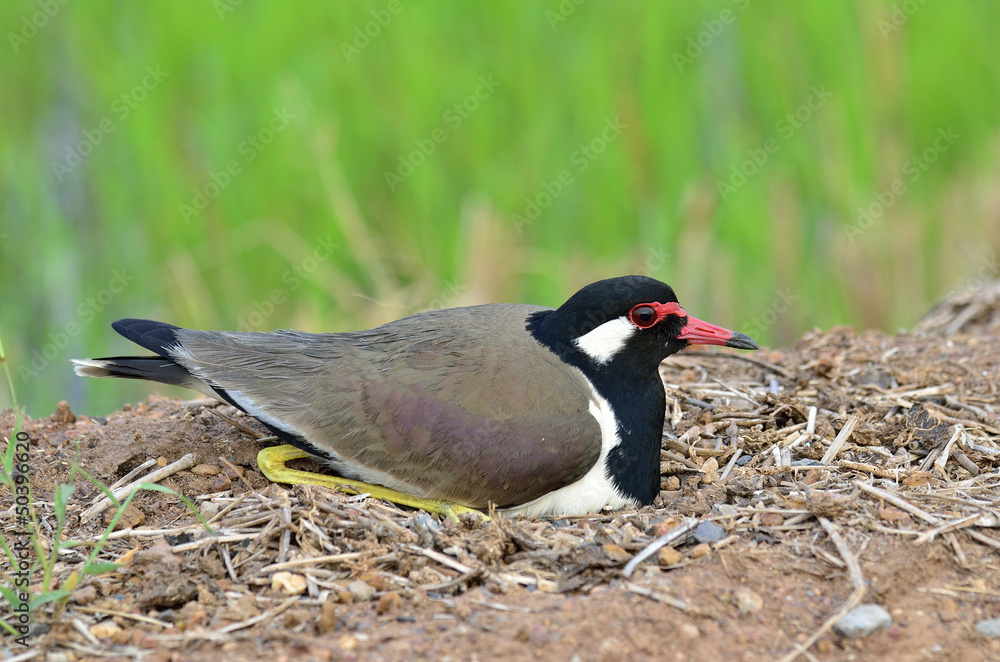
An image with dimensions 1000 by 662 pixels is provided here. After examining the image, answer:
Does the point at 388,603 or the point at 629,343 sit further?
the point at 629,343

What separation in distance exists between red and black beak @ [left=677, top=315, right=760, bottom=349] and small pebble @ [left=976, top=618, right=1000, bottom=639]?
1.56 m

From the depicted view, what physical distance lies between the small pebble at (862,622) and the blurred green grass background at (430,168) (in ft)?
12.5

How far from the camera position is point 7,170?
628cm
